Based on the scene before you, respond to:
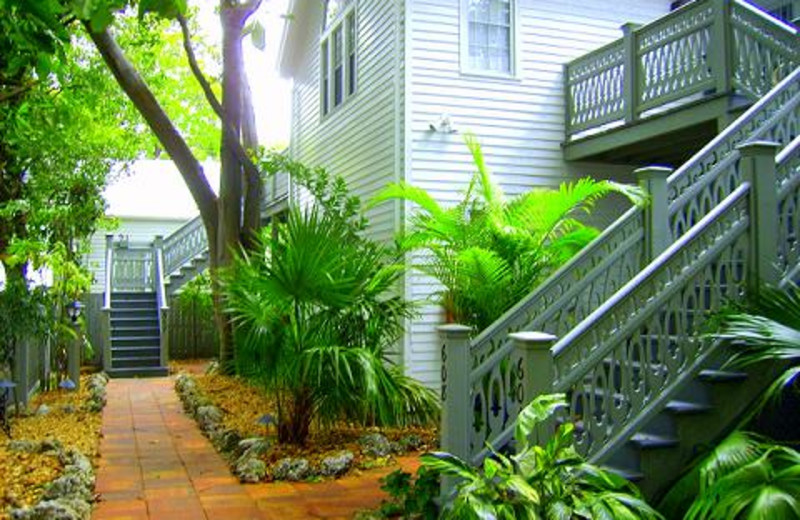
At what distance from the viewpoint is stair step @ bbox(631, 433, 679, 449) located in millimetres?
4957

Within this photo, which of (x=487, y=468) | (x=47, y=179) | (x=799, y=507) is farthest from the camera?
(x=47, y=179)

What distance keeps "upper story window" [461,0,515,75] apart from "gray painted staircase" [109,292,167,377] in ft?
27.2

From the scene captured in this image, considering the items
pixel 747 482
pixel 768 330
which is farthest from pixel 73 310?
pixel 747 482

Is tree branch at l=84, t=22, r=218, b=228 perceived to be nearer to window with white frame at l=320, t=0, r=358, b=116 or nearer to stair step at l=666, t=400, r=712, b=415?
window with white frame at l=320, t=0, r=358, b=116

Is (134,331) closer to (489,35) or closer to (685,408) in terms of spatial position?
(489,35)

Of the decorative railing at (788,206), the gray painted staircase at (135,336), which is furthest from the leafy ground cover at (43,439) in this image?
the decorative railing at (788,206)

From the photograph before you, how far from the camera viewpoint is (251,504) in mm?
5680

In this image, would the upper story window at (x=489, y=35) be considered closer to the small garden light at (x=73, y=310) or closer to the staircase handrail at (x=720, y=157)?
the staircase handrail at (x=720, y=157)

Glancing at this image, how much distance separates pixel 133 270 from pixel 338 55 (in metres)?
8.03

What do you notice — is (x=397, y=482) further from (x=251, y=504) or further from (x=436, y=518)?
(x=251, y=504)

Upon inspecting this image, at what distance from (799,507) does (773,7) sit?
9.08 metres

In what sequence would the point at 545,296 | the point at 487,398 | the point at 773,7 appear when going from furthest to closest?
the point at 773,7
the point at 545,296
the point at 487,398

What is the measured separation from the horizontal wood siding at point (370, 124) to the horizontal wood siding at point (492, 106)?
0.40m

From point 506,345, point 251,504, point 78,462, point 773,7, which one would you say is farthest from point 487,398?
point 773,7
